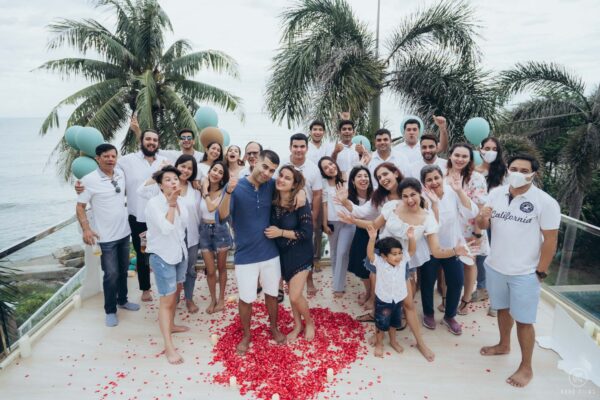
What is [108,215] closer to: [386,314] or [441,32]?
[386,314]

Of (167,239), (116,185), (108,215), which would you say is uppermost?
(116,185)

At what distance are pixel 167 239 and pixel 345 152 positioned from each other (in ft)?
8.82

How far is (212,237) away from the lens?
4.39 meters

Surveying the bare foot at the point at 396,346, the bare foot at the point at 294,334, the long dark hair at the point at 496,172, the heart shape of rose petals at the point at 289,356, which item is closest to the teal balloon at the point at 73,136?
the heart shape of rose petals at the point at 289,356

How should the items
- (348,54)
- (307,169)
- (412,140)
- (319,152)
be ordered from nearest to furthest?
(307,169), (412,140), (319,152), (348,54)

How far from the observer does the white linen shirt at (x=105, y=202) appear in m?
4.06

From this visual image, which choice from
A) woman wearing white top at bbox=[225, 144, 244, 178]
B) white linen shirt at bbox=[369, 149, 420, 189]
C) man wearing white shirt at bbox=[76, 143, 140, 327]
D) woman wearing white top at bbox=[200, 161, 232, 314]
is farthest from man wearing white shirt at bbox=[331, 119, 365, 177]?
man wearing white shirt at bbox=[76, 143, 140, 327]

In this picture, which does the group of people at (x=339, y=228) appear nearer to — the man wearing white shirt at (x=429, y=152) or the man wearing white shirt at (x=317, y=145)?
the man wearing white shirt at (x=429, y=152)

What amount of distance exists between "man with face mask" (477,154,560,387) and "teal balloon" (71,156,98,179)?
161 inches

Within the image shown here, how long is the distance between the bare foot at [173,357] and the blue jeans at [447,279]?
250 centimetres

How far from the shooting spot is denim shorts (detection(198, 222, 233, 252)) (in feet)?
14.4

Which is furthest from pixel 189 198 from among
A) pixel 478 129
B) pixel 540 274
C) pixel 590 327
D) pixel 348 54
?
pixel 348 54

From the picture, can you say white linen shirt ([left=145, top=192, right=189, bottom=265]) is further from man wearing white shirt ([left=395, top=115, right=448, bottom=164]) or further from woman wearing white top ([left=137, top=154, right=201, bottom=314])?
man wearing white shirt ([left=395, top=115, right=448, bottom=164])

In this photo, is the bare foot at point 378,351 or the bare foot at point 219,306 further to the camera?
the bare foot at point 219,306
